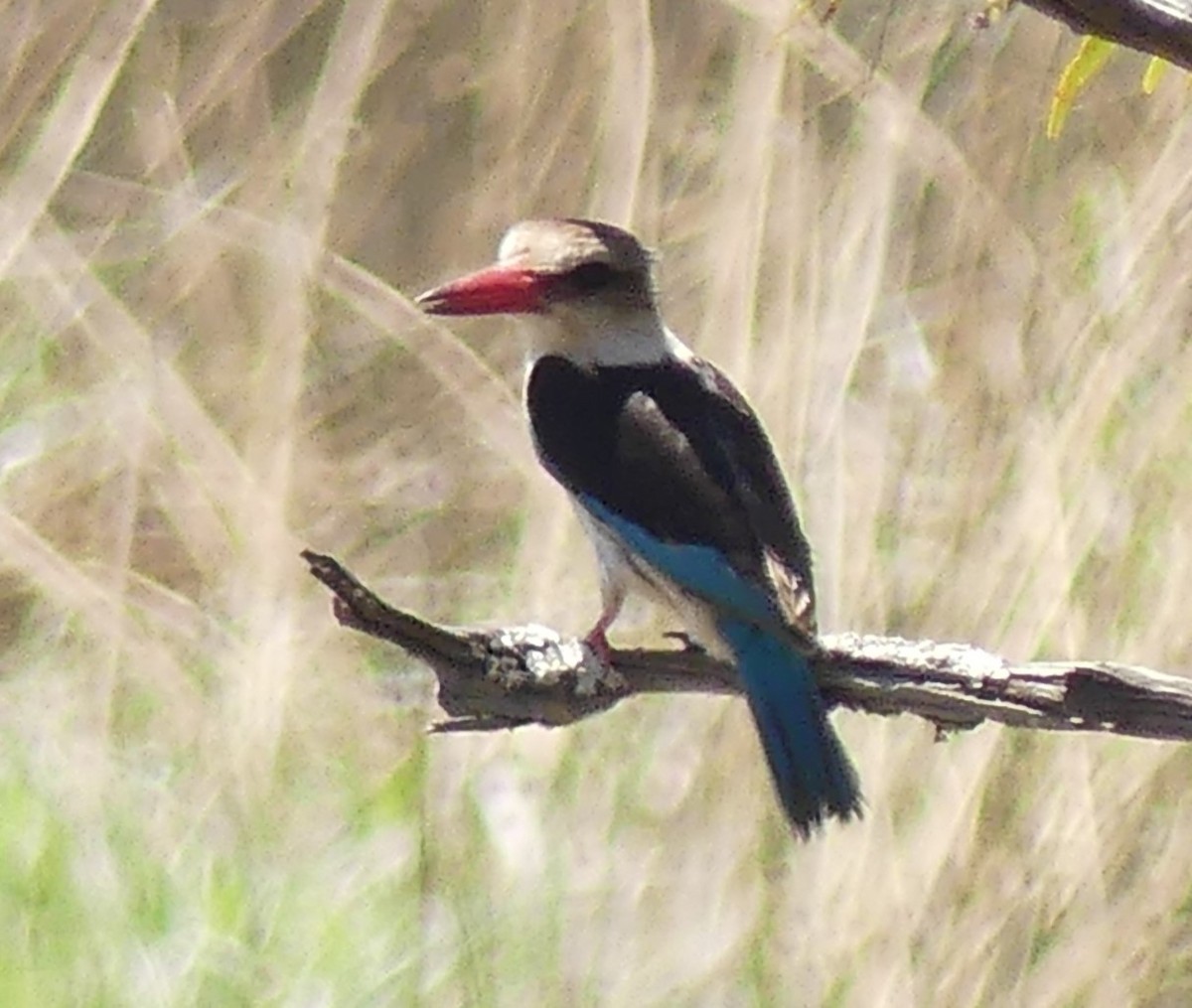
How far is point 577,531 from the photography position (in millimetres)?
3166

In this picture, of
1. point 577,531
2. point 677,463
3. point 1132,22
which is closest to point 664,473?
point 677,463

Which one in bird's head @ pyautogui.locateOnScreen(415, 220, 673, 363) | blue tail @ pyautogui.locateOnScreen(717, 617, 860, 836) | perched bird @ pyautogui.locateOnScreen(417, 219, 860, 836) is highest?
bird's head @ pyautogui.locateOnScreen(415, 220, 673, 363)

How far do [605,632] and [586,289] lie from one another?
1.39 ft

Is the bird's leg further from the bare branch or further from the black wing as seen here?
the bare branch

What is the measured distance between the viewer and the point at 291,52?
13.3ft

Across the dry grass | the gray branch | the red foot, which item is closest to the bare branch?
the gray branch

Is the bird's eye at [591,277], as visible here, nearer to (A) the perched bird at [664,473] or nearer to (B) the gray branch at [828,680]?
(A) the perched bird at [664,473]

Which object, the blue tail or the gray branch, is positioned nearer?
the gray branch

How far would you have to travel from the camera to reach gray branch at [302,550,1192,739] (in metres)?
1.33

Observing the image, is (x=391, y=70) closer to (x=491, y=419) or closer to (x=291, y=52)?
(x=291, y=52)

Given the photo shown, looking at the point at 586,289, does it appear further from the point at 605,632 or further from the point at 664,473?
the point at 605,632

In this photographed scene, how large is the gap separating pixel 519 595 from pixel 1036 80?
104cm

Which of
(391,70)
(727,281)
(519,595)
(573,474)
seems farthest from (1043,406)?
(391,70)

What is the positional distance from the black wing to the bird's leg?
10 centimetres
